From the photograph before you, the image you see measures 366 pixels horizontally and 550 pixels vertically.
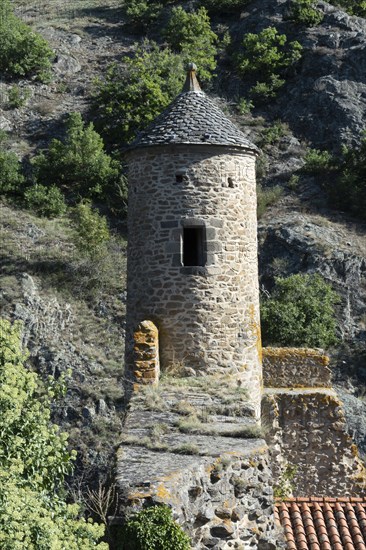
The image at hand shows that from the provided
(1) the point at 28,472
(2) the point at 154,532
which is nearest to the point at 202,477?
(2) the point at 154,532

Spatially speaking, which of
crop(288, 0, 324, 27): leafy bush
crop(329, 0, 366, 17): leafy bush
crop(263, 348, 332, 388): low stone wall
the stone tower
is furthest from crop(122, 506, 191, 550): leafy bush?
crop(329, 0, 366, 17): leafy bush

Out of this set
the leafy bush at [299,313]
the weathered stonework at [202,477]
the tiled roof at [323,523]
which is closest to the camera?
the weathered stonework at [202,477]

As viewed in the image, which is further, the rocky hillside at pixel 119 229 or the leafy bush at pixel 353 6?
the leafy bush at pixel 353 6

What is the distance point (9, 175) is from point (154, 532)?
28649 mm

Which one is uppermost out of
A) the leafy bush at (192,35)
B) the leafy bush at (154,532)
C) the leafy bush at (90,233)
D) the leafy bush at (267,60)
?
the leafy bush at (192,35)

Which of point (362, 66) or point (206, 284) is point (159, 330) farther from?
point (362, 66)

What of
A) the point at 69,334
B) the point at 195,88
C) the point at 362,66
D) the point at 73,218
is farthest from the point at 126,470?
the point at 362,66

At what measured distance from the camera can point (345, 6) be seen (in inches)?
1854

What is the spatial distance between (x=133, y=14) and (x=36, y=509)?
149ft

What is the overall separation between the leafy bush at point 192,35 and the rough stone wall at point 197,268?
31.2 m

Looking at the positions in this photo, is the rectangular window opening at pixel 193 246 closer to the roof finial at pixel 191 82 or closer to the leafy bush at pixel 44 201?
the roof finial at pixel 191 82

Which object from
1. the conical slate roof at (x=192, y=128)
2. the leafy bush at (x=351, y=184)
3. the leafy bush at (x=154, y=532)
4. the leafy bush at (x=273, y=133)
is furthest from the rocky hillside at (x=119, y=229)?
the leafy bush at (x=154, y=532)

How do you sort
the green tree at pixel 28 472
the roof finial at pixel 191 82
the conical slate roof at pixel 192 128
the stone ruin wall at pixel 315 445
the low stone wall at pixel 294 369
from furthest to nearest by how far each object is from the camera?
the low stone wall at pixel 294 369 → the stone ruin wall at pixel 315 445 → the roof finial at pixel 191 82 → the conical slate roof at pixel 192 128 → the green tree at pixel 28 472

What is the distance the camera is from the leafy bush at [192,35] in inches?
1698
